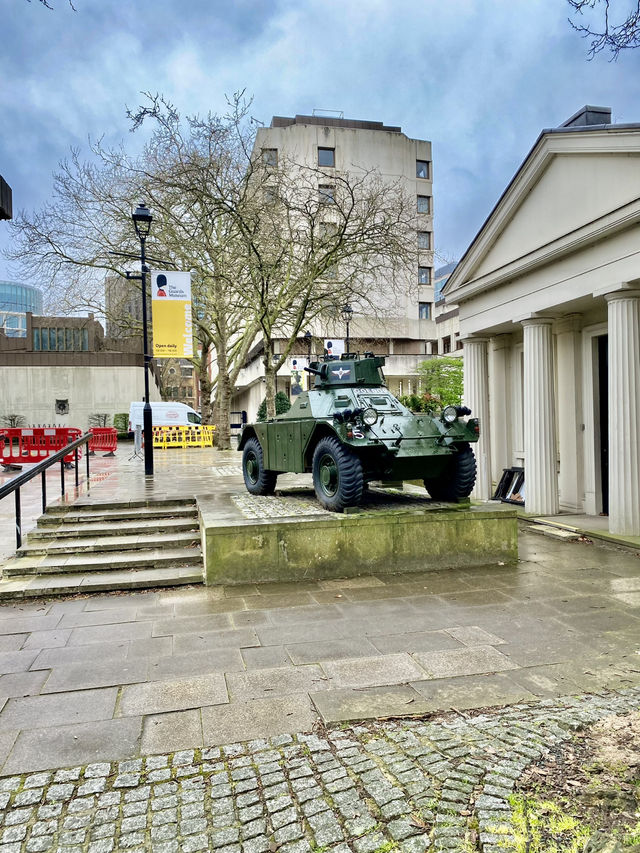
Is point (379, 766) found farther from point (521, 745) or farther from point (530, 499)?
point (530, 499)

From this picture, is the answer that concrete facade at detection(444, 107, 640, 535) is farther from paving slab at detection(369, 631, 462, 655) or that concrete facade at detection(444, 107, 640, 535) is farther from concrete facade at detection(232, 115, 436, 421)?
concrete facade at detection(232, 115, 436, 421)

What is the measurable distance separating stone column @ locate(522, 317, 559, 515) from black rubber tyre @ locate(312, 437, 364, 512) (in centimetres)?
593

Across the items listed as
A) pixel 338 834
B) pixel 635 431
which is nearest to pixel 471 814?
pixel 338 834

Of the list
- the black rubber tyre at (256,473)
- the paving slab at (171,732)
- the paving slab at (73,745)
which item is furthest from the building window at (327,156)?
the paving slab at (73,745)

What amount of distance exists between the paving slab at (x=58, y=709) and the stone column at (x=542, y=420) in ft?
32.1

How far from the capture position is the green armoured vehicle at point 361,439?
24.8 ft

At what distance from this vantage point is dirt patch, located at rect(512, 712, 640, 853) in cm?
255

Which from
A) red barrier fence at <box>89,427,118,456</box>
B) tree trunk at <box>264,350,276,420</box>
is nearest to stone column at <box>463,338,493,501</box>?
tree trunk at <box>264,350,276,420</box>

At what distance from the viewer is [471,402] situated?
15.2m

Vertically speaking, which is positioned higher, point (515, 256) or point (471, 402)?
point (515, 256)

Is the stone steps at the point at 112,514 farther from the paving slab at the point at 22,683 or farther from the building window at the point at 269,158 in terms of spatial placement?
the building window at the point at 269,158

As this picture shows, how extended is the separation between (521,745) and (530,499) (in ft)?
31.6

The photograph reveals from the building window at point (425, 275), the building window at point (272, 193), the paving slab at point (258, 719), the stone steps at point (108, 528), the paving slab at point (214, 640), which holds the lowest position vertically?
the paving slab at point (258, 719)

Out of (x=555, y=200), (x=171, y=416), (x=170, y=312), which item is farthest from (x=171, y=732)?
(x=171, y=416)
